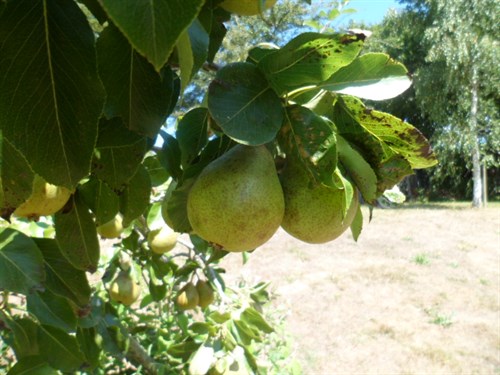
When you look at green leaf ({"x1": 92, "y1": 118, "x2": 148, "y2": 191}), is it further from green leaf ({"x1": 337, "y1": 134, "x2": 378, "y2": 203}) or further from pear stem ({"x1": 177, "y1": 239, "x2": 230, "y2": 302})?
pear stem ({"x1": 177, "y1": 239, "x2": 230, "y2": 302})

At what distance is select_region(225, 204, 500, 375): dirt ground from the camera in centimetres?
514

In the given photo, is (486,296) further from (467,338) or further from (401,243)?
(401,243)

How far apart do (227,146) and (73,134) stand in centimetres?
41

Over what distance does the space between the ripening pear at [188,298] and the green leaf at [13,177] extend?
180 cm

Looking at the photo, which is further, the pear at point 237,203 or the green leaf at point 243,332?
the green leaf at point 243,332

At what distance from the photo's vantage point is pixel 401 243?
962 cm

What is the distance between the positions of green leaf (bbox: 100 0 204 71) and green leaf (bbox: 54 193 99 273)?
807mm

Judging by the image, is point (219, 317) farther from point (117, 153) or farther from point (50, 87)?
point (50, 87)

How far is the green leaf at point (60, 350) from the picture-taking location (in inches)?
62.4

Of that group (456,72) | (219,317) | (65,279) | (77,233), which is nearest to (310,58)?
(77,233)

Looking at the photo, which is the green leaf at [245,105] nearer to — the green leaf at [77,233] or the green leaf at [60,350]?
the green leaf at [77,233]

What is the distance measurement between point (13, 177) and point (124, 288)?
→ 185 centimetres


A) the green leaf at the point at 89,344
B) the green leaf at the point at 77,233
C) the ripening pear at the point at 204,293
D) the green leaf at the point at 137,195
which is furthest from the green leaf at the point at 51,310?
the ripening pear at the point at 204,293

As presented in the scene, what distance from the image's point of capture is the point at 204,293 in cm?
261
